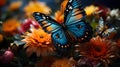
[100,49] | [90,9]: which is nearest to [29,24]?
[90,9]

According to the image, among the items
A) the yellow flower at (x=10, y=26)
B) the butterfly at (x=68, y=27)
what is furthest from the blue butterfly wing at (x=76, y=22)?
the yellow flower at (x=10, y=26)

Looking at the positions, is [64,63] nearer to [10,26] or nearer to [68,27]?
[68,27]

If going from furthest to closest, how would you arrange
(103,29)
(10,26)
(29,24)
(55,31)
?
(10,26), (29,24), (103,29), (55,31)

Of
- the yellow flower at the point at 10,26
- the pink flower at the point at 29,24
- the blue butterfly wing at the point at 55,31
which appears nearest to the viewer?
the blue butterfly wing at the point at 55,31

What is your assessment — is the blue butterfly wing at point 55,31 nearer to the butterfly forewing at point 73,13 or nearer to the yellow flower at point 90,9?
the butterfly forewing at point 73,13

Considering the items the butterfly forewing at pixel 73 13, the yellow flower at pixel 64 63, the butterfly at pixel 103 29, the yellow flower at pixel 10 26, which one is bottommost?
the yellow flower at pixel 64 63

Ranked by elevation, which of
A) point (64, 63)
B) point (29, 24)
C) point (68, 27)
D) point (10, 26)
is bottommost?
point (64, 63)
